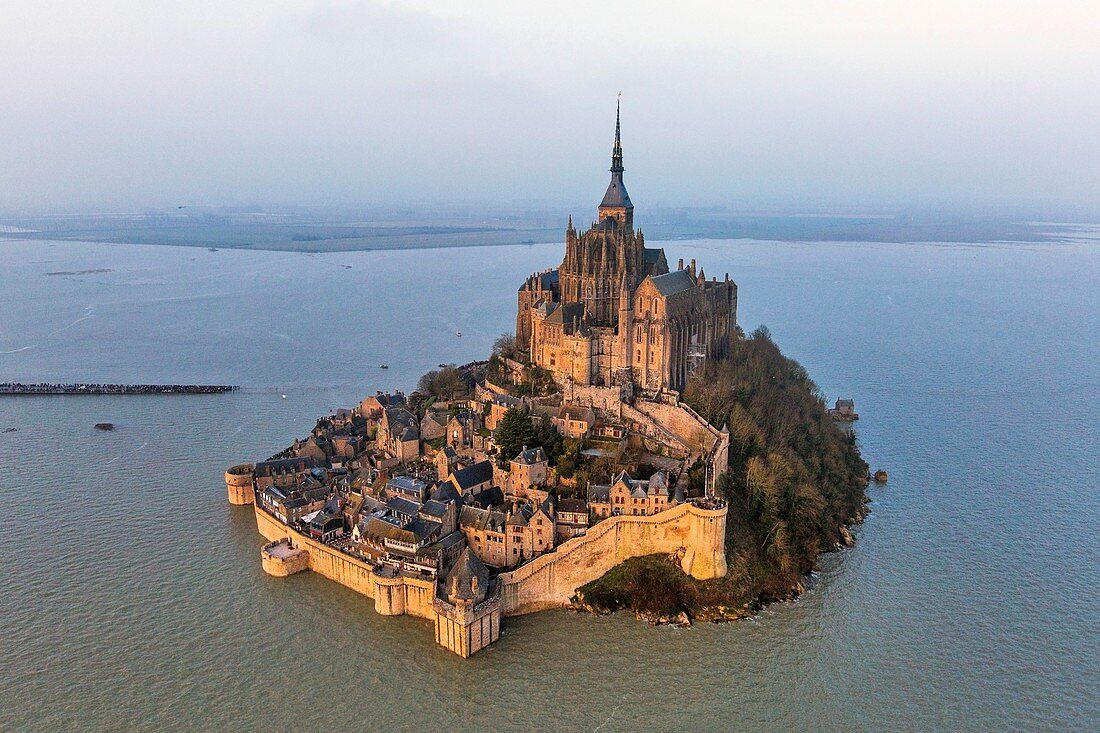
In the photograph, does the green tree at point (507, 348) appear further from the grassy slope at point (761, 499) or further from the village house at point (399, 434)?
the grassy slope at point (761, 499)

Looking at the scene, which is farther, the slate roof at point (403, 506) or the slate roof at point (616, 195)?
the slate roof at point (616, 195)

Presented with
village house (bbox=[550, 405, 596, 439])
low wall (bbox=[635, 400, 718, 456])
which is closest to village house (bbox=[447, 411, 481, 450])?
village house (bbox=[550, 405, 596, 439])

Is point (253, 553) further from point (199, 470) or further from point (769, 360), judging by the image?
point (769, 360)

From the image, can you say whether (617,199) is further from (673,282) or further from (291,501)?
(291,501)

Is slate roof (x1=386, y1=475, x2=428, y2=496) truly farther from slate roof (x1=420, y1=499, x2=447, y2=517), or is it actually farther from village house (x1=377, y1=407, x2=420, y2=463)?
village house (x1=377, y1=407, x2=420, y2=463)

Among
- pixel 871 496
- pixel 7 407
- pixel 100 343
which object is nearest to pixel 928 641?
pixel 871 496

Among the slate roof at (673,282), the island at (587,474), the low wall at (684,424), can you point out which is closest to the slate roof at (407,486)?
the island at (587,474)

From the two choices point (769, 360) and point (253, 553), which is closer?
point (253, 553)

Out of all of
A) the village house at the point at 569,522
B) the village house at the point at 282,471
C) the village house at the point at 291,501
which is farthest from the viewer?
the village house at the point at 282,471
